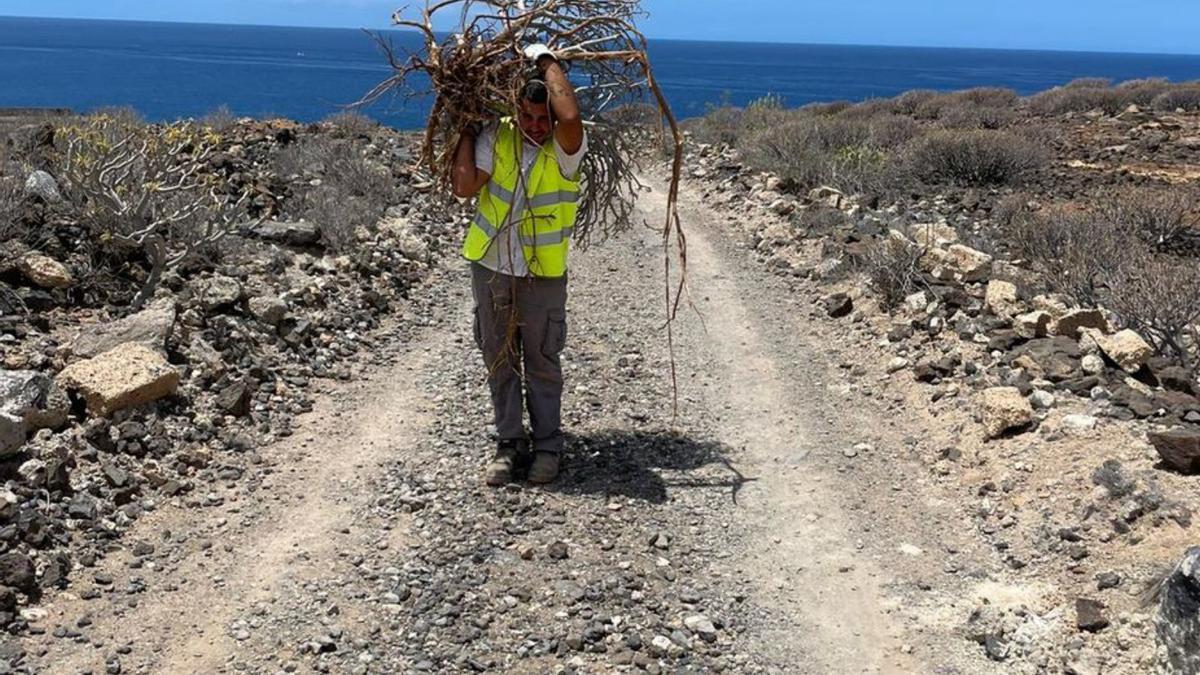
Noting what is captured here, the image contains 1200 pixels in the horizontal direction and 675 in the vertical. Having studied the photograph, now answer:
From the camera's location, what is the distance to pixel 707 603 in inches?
172

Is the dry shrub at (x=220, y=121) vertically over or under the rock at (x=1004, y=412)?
over

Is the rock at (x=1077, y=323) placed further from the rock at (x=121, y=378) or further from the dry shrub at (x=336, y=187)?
the dry shrub at (x=336, y=187)

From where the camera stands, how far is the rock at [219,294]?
706 cm

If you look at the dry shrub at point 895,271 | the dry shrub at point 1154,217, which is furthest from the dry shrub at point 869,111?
the dry shrub at point 895,271

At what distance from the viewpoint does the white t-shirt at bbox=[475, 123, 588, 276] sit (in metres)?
4.95

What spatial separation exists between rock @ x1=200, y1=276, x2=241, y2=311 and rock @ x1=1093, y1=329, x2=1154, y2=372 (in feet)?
17.4

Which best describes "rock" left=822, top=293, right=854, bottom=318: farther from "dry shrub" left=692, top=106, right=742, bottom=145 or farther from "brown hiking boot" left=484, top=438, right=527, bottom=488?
"dry shrub" left=692, top=106, right=742, bottom=145

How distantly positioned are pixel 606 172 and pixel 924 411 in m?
2.35

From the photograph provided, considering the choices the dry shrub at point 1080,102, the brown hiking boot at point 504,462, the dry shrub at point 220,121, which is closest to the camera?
the brown hiking boot at point 504,462

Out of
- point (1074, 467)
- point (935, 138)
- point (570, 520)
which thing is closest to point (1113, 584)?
point (1074, 467)

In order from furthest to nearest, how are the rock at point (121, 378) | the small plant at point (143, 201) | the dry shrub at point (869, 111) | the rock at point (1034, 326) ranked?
the dry shrub at point (869, 111), the small plant at point (143, 201), the rock at point (1034, 326), the rock at point (121, 378)

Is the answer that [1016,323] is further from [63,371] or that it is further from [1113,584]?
[63,371]

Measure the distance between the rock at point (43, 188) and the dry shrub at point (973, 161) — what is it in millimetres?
10452

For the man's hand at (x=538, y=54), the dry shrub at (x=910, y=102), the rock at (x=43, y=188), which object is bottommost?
the dry shrub at (x=910, y=102)
